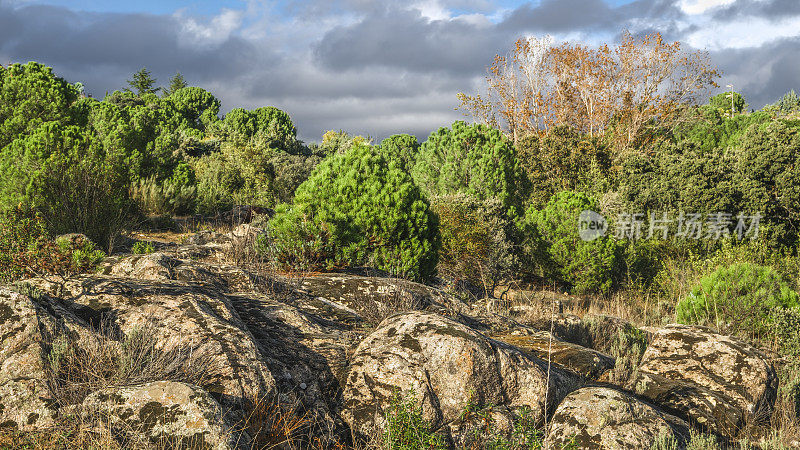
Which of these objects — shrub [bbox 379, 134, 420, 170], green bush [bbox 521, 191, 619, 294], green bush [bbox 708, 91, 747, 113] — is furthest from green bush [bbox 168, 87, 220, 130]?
green bush [bbox 708, 91, 747, 113]

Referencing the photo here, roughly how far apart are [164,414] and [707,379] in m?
4.51

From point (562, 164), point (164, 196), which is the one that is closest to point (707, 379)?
point (164, 196)

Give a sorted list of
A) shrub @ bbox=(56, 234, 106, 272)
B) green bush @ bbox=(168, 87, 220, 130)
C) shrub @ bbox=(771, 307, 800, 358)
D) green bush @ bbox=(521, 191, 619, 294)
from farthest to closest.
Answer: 1. green bush @ bbox=(168, 87, 220, 130)
2. green bush @ bbox=(521, 191, 619, 294)
3. shrub @ bbox=(771, 307, 800, 358)
4. shrub @ bbox=(56, 234, 106, 272)

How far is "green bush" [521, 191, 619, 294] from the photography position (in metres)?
13.3

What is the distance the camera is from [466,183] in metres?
15.8

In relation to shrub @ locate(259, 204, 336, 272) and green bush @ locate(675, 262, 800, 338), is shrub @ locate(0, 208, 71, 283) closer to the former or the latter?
shrub @ locate(259, 204, 336, 272)

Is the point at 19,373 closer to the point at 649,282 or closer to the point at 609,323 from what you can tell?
the point at 609,323

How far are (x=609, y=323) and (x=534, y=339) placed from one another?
218 centimetres

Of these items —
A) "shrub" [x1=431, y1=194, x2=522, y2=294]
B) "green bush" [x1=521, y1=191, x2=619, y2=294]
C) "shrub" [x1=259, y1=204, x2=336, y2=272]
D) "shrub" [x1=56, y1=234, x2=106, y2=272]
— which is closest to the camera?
"shrub" [x1=56, y1=234, x2=106, y2=272]

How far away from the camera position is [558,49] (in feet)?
100

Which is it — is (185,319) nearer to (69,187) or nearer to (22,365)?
(22,365)

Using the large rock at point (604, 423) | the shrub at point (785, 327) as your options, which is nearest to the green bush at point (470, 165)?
the shrub at point (785, 327)

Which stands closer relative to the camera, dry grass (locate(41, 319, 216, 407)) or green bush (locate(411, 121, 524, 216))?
dry grass (locate(41, 319, 216, 407))

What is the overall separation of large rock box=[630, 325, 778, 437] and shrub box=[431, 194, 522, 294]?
232 inches
